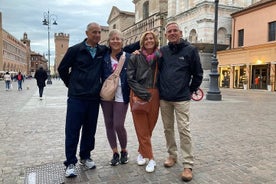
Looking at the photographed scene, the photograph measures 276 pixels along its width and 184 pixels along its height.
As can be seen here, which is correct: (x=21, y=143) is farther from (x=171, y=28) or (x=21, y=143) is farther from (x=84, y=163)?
(x=171, y=28)

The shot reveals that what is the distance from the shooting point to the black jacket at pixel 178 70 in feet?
14.1

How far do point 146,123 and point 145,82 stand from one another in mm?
668

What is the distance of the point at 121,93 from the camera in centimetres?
446

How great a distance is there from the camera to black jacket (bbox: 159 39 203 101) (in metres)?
4.31

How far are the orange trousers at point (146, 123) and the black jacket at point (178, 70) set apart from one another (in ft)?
0.52

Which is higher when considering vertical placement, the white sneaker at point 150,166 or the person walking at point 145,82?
the person walking at point 145,82

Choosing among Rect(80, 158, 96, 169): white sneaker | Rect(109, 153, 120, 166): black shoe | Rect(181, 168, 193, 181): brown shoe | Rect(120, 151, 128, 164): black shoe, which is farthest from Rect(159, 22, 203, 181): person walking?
Rect(80, 158, 96, 169): white sneaker

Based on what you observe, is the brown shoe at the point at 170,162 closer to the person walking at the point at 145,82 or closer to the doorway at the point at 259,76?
the person walking at the point at 145,82

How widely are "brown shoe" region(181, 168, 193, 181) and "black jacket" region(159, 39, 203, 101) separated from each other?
106 centimetres

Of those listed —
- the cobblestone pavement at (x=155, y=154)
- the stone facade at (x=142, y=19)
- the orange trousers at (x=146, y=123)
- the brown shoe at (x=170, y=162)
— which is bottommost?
the cobblestone pavement at (x=155, y=154)

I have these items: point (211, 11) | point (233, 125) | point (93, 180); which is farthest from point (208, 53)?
point (93, 180)

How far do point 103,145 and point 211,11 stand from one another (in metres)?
34.1

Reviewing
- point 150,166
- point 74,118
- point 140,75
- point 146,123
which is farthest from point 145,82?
point 150,166

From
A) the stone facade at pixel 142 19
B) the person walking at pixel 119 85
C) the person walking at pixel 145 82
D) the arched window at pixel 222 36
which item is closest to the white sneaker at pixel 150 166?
the person walking at pixel 145 82
